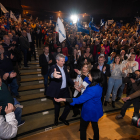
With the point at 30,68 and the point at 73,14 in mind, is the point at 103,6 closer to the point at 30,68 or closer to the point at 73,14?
the point at 73,14

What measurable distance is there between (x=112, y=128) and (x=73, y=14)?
17.7 metres

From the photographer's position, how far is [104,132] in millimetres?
2812

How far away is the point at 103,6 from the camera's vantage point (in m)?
17.0

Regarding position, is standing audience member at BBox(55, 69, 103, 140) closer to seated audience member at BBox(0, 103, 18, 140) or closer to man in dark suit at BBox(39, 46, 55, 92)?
seated audience member at BBox(0, 103, 18, 140)

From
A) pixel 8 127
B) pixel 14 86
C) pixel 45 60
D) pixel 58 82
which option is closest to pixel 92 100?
pixel 58 82

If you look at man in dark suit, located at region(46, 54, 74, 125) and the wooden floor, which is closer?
man in dark suit, located at region(46, 54, 74, 125)

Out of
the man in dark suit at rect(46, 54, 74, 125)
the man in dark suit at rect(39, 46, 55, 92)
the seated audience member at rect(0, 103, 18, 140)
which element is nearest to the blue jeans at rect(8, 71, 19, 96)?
the man in dark suit at rect(39, 46, 55, 92)

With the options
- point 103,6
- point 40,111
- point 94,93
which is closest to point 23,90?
point 40,111

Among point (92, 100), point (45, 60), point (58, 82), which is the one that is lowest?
point (92, 100)

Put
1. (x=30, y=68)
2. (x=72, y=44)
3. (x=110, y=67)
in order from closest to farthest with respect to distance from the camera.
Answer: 1. (x=110, y=67)
2. (x=30, y=68)
3. (x=72, y=44)

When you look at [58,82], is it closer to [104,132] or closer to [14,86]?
[104,132]

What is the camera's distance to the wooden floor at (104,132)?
263 cm

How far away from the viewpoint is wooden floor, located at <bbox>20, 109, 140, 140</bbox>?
8.63 ft

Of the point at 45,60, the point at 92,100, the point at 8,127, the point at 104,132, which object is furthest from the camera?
the point at 45,60
